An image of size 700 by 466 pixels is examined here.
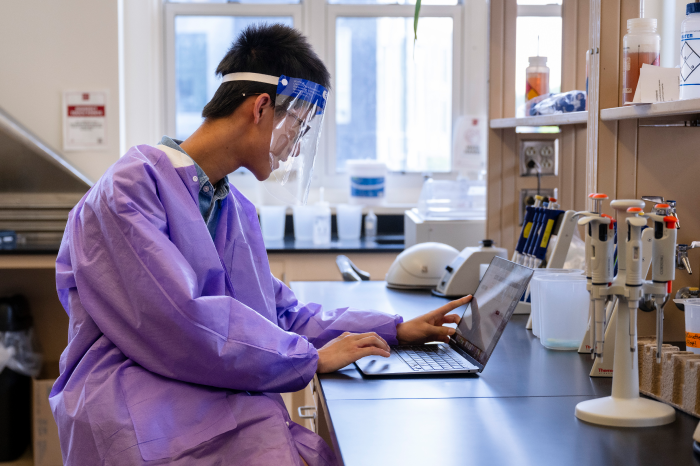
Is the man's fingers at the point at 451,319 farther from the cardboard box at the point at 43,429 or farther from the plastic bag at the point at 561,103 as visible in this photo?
the cardboard box at the point at 43,429

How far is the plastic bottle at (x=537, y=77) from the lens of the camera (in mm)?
1989

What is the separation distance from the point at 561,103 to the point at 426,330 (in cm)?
76

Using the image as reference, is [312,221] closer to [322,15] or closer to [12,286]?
[322,15]

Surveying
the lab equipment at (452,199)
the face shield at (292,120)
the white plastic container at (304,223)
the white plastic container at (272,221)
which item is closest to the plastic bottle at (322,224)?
the white plastic container at (304,223)

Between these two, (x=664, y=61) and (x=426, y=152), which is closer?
(x=664, y=61)

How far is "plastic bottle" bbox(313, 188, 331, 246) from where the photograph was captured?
120 inches

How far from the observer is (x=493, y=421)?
0.94 m

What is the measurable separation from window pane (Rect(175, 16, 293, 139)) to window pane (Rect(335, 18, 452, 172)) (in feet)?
1.27

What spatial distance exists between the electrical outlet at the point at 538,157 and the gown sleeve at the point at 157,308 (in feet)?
4.23

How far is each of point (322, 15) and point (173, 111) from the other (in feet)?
2.96

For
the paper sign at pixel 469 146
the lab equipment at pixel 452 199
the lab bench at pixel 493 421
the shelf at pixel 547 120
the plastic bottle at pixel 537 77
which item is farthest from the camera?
the paper sign at pixel 469 146

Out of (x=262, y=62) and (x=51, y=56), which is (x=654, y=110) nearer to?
(x=262, y=62)

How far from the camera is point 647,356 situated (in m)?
1.04

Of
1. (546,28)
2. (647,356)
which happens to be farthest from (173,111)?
(647,356)
